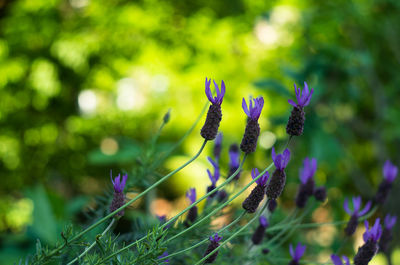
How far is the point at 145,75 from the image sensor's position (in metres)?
2.95

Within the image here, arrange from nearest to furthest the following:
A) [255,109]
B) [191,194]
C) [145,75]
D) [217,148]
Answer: [255,109] < [191,194] < [217,148] < [145,75]

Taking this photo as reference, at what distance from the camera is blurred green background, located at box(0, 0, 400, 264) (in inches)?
105

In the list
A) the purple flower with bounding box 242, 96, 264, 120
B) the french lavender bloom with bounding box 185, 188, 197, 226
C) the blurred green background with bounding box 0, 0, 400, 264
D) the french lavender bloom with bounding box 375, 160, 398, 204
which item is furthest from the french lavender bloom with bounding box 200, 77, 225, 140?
the blurred green background with bounding box 0, 0, 400, 264

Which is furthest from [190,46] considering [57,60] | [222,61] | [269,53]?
[57,60]

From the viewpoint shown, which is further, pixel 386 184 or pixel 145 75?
pixel 145 75

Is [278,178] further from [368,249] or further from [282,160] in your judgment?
[368,249]

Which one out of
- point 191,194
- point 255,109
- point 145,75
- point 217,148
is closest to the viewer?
point 255,109

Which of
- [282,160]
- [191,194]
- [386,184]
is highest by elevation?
[282,160]

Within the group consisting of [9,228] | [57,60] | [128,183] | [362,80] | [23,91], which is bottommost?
[9,228]

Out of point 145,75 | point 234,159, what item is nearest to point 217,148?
point 234,159

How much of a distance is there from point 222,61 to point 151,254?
2.58 m

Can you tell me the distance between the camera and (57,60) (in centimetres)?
337

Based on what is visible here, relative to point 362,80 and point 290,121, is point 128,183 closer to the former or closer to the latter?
point 290,121

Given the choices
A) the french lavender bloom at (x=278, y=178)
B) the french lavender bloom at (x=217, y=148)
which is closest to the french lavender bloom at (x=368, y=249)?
the french lavender bloom at (x=278, y=178)
